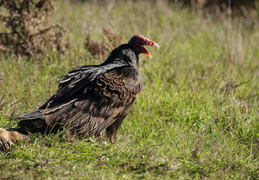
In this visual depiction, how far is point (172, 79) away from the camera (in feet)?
20.1

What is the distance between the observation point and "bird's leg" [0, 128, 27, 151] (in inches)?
146

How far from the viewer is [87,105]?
4.09 metres

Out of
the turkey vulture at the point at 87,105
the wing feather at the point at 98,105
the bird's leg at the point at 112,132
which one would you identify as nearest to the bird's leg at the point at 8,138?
the turkey vulture at the point at 87,105

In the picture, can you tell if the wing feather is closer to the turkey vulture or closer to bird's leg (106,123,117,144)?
the turkey vulture

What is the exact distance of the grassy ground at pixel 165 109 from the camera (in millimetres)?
3676

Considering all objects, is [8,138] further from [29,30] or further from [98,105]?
[29,30]

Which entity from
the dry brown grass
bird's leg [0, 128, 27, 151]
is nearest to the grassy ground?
bird's leg [0, 128, 27, 151]

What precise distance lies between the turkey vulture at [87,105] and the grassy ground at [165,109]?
12cm

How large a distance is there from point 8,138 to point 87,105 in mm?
794

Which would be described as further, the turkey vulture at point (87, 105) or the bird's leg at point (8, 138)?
the turkey vulture at point (87, 105)

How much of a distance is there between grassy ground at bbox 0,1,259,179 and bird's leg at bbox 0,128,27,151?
0.24 feet

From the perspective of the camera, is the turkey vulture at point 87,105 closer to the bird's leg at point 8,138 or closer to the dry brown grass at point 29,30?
the bird's leg at point 8,138

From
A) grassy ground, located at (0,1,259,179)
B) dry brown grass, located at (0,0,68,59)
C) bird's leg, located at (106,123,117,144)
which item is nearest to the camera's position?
grassy ground, located at (0,1,259,179)

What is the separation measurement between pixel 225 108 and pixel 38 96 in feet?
7.47
